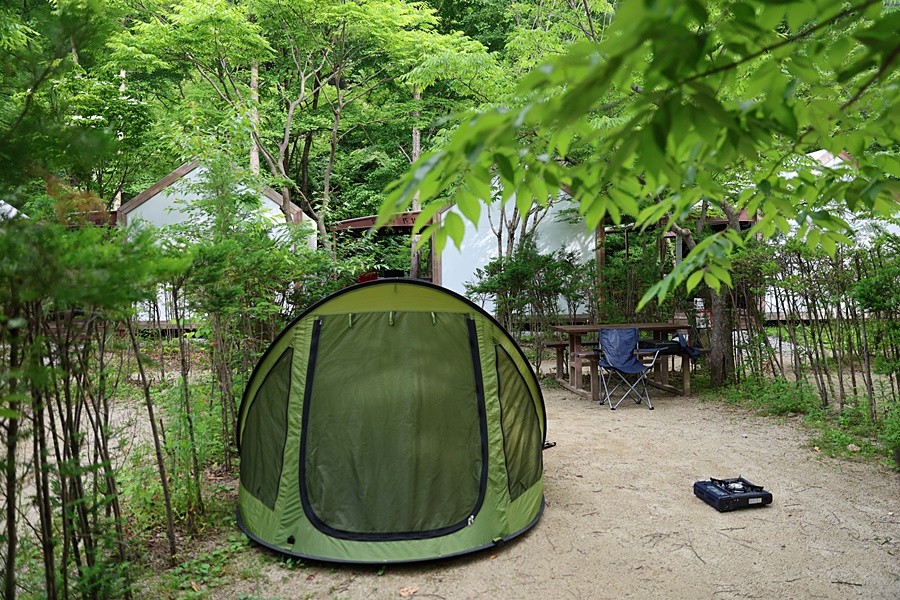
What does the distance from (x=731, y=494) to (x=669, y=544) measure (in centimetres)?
90

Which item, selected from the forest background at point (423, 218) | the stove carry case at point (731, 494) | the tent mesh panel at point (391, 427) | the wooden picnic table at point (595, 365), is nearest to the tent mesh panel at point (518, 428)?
the tent mesh panel at point (391, 427)

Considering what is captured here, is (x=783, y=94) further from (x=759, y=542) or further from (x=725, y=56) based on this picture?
(x=759, y=542)

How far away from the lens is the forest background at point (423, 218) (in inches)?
44.1

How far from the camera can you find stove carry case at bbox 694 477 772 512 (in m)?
4.38

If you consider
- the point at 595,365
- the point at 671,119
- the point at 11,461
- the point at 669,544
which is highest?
the point at 671,119

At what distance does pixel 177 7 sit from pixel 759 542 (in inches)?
453

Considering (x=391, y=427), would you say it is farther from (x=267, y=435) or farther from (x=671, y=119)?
(x=671, y=119)

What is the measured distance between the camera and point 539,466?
170 inches

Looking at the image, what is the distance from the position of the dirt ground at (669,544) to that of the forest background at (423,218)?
0.79 m

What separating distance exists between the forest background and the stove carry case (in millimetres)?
1722

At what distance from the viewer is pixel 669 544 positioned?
3.85 meters

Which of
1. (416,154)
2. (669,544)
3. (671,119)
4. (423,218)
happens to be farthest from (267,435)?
(416,154)

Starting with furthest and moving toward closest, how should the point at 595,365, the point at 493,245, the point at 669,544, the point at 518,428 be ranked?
the point at 493,245 < the point at 595,365 < the point at 518,428 < the point at 669,544

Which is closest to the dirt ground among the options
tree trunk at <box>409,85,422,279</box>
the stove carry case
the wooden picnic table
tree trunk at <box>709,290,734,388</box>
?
the stove carry case
